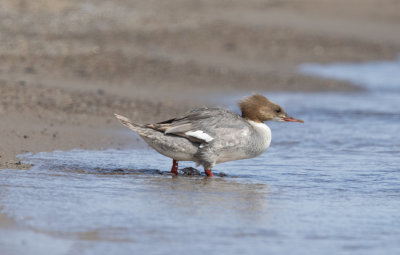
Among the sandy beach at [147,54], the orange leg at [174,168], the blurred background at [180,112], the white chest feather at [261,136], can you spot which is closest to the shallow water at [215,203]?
the blurred background at [180,112]

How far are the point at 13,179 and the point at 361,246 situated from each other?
316 cm

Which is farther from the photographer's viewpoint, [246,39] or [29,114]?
[246,39]

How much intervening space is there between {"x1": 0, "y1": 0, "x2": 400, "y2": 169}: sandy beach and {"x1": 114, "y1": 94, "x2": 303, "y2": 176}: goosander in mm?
1381

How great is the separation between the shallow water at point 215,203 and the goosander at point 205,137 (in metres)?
0.23

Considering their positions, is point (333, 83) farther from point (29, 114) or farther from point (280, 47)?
point (29, 114)

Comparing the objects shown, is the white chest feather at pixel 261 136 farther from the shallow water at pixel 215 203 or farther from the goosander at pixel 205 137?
the shallow water at pixel 215 203

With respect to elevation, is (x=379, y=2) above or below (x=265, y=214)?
above

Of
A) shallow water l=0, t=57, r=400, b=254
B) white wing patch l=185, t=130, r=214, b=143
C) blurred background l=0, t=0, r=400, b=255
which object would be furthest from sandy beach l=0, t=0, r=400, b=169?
→ white wing patch l=185, t=130, r=214, b=143

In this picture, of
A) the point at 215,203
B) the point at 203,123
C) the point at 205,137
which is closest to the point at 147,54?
the point at 203,123

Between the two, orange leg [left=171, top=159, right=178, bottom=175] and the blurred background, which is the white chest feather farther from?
orange leg [left=171, top=159, right=178, bottom=175]

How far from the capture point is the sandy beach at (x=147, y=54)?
10.1 meters

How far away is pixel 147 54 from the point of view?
16641 mm

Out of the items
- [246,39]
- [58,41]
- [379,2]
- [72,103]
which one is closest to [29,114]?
[72,103]

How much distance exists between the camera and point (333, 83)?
15867 mm
